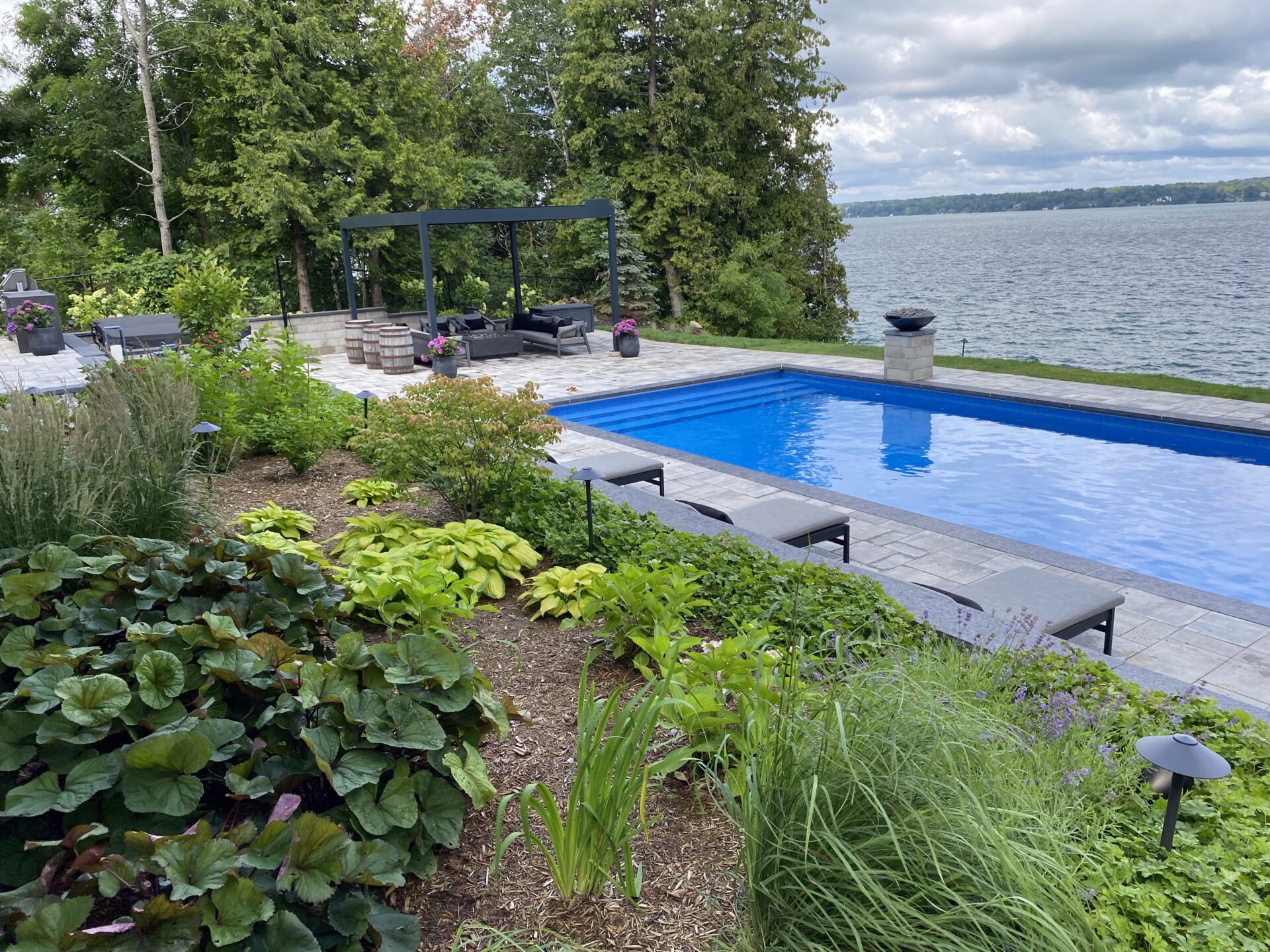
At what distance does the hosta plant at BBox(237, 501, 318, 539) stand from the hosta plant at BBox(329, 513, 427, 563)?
0.29 m

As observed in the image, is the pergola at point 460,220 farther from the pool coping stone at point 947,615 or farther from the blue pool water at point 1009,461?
the pool coping stone at point 947,615

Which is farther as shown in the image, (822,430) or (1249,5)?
(1249,5)

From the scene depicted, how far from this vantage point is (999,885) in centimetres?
182

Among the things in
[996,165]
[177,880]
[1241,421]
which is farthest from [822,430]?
[996,165]

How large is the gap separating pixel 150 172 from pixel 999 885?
23.2 m

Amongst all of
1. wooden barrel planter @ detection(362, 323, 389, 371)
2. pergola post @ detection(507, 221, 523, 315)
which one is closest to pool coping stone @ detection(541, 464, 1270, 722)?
wooden barrel planter @ detection(362, 323, 389, 371)

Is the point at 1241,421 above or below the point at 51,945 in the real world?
below

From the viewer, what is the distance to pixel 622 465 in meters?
7.06

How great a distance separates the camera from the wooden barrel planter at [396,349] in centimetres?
1389

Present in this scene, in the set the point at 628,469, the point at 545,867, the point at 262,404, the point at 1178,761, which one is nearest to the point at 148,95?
the point at 262,404

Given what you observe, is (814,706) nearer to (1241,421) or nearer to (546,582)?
(546,582)

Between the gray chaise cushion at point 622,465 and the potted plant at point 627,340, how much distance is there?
7.95 m

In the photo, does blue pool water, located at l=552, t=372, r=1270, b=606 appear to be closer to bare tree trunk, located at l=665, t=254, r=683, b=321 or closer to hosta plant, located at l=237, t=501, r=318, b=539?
hosta plant, located at l=237, t=501, r=318, b=539

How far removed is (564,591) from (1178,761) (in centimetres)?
245
